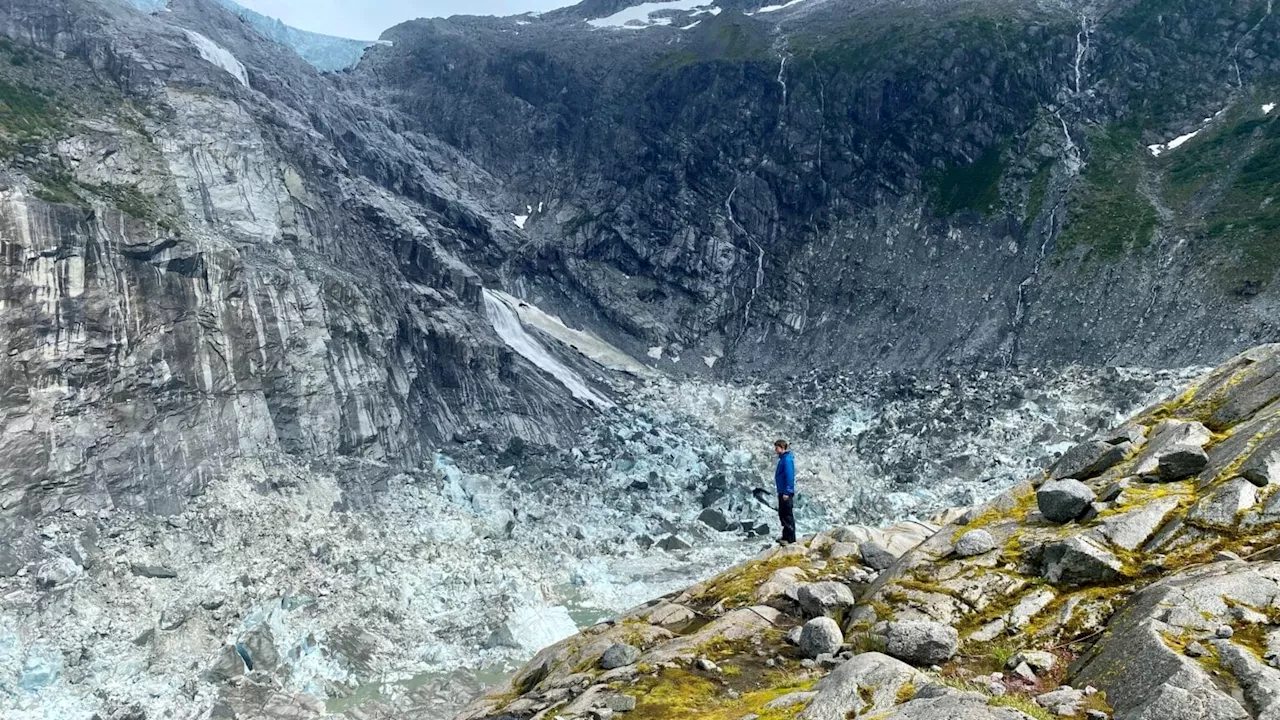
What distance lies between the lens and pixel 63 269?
115ft

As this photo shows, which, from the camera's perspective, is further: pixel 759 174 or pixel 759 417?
pixel 759 174

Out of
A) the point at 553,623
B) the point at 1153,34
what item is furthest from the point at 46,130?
the point at 1153,34

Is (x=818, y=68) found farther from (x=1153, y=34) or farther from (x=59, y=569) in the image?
(x=59, y=569)

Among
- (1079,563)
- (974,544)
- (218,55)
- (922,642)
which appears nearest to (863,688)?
(922,642)

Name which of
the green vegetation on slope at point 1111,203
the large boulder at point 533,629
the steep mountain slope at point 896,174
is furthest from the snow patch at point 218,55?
the green vegetation on slope at point 1111,203

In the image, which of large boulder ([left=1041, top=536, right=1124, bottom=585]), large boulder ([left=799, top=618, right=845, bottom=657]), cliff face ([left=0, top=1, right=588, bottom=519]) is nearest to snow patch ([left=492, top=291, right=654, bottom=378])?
cliff face ([left=0, top=1, right=588, bottom=519])

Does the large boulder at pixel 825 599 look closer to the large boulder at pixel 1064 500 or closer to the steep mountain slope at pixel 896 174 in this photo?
the large boulder at pixel 1064 500

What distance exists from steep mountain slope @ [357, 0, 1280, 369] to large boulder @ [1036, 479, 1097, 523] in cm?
4499

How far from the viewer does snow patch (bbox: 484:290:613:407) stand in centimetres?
5538

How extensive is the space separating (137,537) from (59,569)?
9.56ft

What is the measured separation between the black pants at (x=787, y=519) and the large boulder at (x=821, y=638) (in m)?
7.11

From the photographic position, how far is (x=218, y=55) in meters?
63.5

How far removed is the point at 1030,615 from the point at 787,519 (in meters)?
9.09

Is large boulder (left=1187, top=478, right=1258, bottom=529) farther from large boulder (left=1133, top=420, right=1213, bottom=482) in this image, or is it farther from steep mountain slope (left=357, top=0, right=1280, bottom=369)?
steep mountain slope (left=357, top=0, right=1280, bottom=369)
